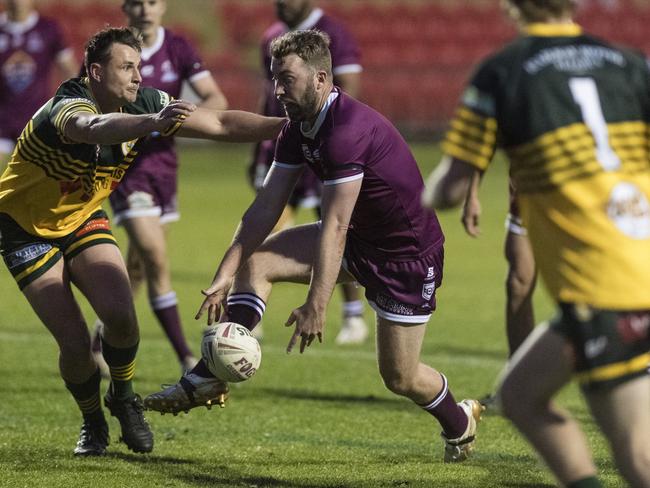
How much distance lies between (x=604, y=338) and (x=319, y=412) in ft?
11.4

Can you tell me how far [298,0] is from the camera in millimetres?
8844

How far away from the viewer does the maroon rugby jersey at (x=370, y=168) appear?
5164mm

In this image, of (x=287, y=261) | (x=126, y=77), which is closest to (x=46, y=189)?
(x=126, y=77)

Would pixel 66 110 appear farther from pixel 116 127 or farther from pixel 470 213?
pixel 470 213

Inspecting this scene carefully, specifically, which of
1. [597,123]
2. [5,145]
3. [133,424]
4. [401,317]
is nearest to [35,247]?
[133,424]

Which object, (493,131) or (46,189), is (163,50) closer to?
(46,189)

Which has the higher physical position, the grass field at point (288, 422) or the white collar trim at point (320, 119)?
the white collar trim at point (320, 119)

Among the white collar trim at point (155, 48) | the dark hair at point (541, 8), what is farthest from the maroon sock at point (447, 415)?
the white collar trim at point (155, 48)

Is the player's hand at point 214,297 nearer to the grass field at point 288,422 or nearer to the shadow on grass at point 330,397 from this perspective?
the grass field at point 288,422

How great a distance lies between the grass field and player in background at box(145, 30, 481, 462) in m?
0.38

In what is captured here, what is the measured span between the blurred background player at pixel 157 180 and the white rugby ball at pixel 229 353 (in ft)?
8.28

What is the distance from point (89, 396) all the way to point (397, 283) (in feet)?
5.20

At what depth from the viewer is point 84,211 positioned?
5.70 m

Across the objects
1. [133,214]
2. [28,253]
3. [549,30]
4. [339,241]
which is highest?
[549,30]
